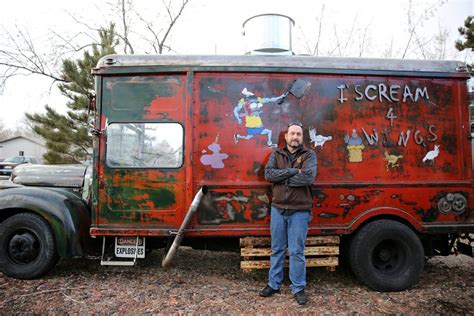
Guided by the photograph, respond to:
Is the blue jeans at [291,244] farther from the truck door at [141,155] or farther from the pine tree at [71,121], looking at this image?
the pine tree at [71,121]

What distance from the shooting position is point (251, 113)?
4223mm

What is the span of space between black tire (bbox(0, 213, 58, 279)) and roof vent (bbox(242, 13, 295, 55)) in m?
3.72

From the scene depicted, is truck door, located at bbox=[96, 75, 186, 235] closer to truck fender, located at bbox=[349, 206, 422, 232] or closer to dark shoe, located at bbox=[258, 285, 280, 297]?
dark shoe, located at bbox=[258, 285, 280, 297]

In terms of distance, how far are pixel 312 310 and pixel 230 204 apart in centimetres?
150

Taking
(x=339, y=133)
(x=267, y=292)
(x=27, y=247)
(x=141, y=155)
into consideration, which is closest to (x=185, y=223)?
(x=141, y=155)

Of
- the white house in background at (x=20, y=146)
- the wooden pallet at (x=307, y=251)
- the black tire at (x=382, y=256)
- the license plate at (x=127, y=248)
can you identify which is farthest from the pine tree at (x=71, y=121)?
the white house in background at (x=20, y=146)

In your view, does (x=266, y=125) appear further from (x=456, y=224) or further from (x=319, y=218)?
(x=456, y=224)

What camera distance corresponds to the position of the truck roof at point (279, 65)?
421 centimetres

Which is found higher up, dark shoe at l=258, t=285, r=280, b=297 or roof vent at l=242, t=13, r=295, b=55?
roof vent at l=242, t=13, r=295, b=55

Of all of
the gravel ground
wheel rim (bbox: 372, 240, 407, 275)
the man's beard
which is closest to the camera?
the gravel ground

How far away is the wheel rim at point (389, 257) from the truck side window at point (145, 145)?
9.18ft

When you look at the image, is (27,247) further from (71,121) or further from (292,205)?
(71,121)

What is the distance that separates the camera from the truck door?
414 centimetres

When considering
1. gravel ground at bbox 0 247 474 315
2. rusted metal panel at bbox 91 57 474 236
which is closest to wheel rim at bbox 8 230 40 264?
gravel ground at bbox 0 247 474 315
